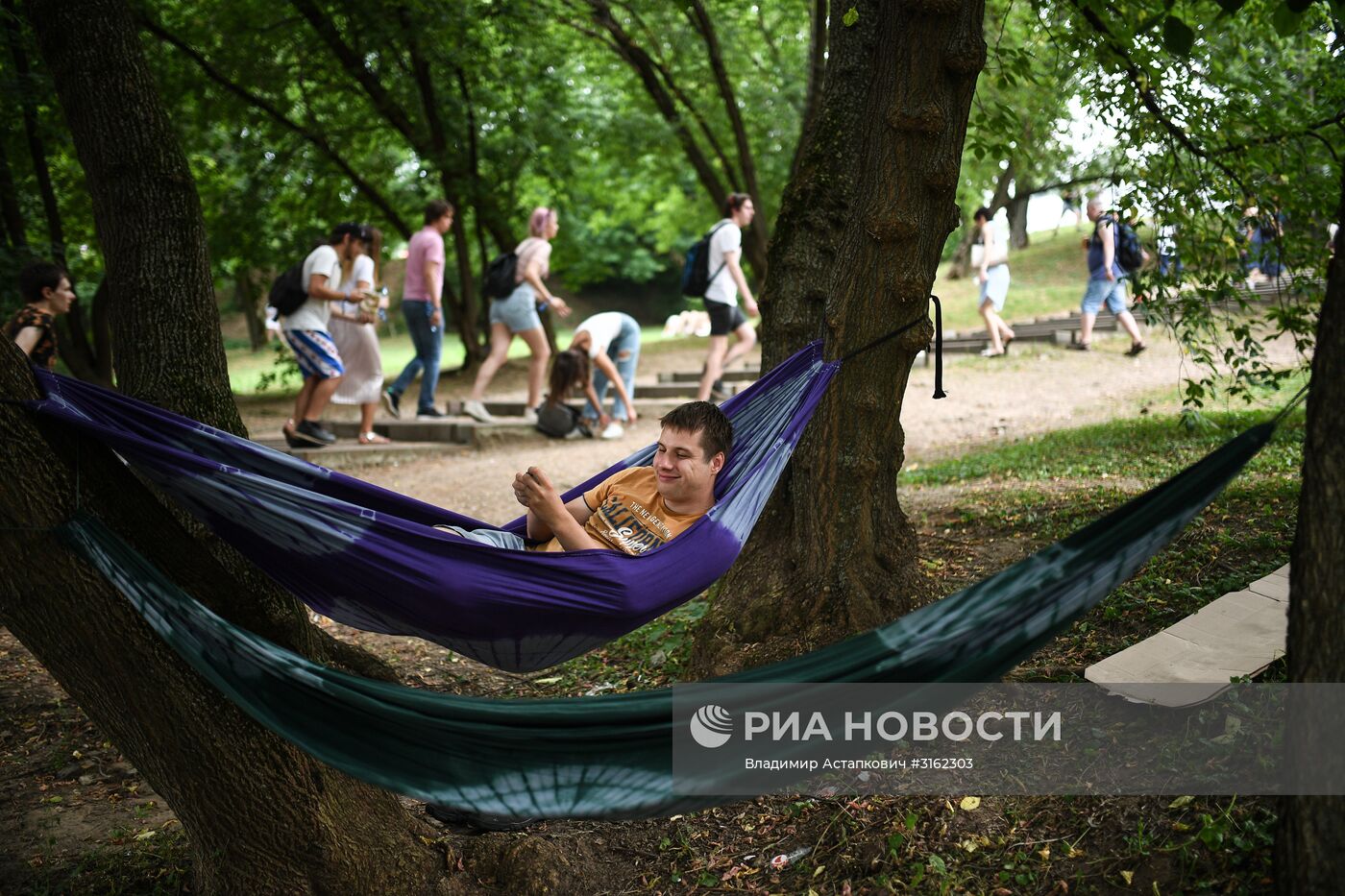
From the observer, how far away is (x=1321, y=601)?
191 cm

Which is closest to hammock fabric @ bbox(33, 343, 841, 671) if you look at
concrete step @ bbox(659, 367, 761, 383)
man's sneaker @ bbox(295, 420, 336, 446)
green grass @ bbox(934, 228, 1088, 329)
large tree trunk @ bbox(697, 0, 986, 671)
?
large tree trunk @ bbox(697, 0, 986, 671)

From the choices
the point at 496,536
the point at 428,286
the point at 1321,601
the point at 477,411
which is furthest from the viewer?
the point at 477,411

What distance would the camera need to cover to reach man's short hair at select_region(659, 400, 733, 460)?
299 centimetres

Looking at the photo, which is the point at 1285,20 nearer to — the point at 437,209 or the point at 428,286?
the point at 437,209

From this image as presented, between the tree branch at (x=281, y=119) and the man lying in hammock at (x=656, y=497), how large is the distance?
7.98m

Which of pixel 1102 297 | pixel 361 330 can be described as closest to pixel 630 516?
pixel 361 330

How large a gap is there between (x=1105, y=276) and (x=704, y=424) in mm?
8190

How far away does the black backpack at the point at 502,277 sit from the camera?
8.10m

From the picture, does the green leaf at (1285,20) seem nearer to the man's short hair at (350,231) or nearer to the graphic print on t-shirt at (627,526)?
the graphic print on t-shirt at (627,526)

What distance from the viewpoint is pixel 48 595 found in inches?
86.2

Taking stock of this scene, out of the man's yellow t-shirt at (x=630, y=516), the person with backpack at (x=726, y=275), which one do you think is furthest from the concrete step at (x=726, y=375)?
the man's yellow t-shirt at (x=630, y=516)

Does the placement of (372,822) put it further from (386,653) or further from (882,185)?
(882,185)

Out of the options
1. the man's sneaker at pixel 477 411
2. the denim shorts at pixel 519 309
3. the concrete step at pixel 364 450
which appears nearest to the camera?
the concrete step at pixel 364 450

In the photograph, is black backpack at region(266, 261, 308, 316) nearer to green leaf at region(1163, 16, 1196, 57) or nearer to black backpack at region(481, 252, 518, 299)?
black backpack at region(481, 252, 518, 299)
